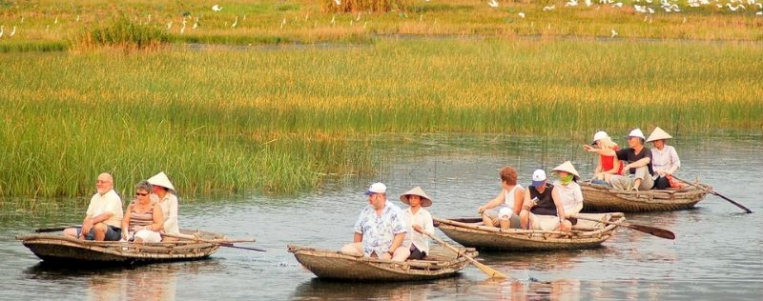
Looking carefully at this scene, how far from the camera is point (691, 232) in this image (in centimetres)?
2125

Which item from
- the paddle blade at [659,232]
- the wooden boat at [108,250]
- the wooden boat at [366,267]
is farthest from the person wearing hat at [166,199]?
the paddle blade at [659,232]

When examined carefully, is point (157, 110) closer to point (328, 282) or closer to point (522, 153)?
point (522, 153)

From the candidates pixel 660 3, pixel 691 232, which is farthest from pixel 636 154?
pixel 660 3

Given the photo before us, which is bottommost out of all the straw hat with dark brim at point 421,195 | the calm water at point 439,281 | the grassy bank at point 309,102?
the calm water at point 439,281

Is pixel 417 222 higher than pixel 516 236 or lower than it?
higher

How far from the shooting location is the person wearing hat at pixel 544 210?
742 inches

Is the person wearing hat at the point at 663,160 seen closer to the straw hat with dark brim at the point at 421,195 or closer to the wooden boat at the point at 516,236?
the wooden boat at the point at 516,236

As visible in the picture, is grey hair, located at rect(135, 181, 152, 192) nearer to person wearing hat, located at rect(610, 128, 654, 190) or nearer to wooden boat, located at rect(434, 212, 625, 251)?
wooden boat, located at rect(434, 212, 625, 251)

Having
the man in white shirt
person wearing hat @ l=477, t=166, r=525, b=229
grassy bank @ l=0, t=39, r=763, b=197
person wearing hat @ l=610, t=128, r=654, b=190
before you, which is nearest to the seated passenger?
the man in white shirt

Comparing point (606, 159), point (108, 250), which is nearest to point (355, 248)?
point (108, 250)

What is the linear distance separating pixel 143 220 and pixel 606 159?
8.29 m

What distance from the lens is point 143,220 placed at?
57.1 feet

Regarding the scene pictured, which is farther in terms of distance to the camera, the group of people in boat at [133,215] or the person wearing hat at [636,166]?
the person wearing hat at [636,166]

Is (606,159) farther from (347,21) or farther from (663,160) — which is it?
(347,21)
